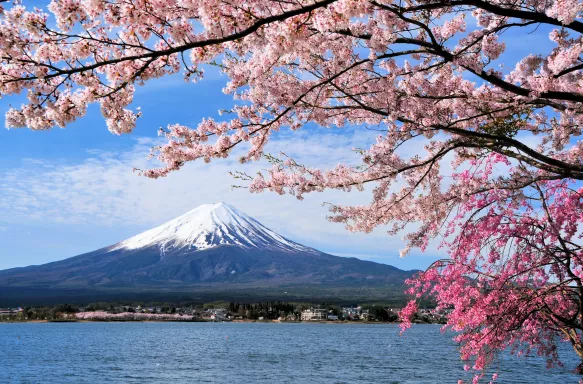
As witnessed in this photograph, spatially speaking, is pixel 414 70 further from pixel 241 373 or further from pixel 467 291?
pixel 241 373

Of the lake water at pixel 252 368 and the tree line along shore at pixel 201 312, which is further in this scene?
the tree line along shore at pixel 201 312

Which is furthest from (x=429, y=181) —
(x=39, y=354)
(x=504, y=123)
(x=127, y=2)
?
(x=39, y=354)

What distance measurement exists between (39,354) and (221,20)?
69859 millimetres

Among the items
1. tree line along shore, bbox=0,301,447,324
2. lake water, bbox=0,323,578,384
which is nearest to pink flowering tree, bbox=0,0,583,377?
lake water, bbox=0,323,578,384

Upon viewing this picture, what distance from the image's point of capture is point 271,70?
23.0 feet

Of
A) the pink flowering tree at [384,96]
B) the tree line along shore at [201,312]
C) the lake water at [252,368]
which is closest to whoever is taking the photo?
the pink flowering tree at [384,96]

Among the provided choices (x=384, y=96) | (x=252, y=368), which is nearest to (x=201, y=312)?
(x=252, y=368)

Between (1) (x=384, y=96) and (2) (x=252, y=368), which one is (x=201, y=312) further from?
(1) (x=384, y=96)

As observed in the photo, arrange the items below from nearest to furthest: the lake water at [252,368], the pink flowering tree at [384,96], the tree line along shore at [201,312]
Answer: the pink flowering tree at [384,96], the lake water at [252,368], the tree line along shore at [201,312]

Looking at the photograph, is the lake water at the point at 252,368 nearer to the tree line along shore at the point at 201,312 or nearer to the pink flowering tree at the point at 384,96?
the pink flowering tree at the point at 384,96

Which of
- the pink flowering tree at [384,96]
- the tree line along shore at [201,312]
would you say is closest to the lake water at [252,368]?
the pink flowering tree at [384,96]

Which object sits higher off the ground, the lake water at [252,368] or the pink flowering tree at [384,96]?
the pink flowering tree at [384,96]

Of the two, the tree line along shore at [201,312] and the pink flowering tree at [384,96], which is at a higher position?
the pink flowering tree at [384,96]

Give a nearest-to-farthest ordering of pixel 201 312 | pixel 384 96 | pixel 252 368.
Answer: pixel 384 96 < pixel 252 368 < pixel 201 312
